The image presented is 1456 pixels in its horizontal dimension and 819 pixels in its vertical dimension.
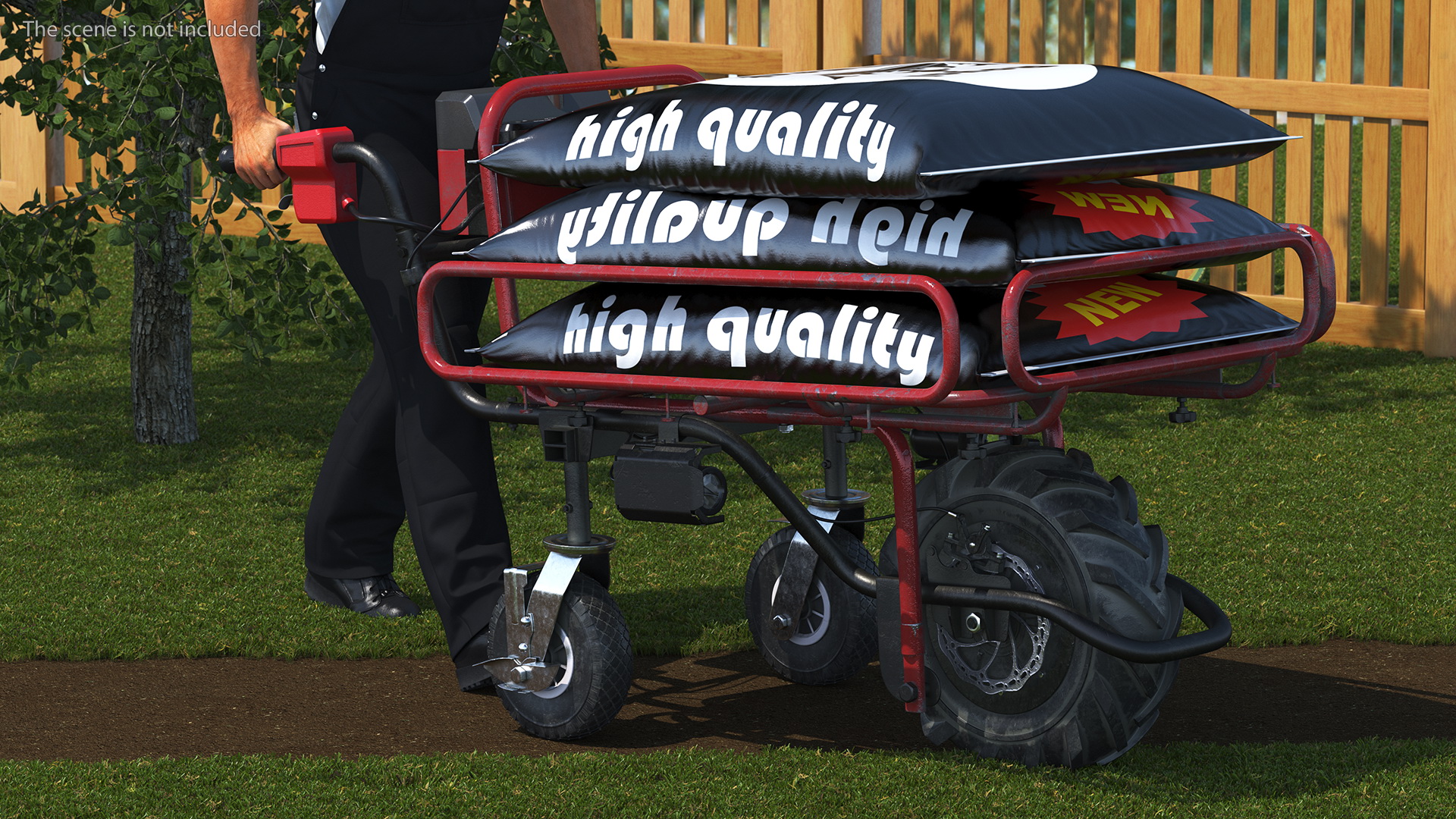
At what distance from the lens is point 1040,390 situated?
2.93m

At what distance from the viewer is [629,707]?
387cm

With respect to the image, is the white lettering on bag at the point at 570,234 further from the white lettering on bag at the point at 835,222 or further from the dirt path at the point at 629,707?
the dirt path at the point at 629,707

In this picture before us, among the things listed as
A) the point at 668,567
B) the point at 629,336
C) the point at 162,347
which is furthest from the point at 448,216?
the point at 162,347

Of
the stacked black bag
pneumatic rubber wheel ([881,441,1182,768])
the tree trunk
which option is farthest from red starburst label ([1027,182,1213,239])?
the tree trunk

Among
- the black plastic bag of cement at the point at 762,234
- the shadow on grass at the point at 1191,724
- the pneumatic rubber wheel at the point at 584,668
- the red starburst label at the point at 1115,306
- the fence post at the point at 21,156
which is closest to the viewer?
the black plastic bag of cement at the point at 762,234

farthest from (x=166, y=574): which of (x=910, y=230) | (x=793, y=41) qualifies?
(x=793, y=41)

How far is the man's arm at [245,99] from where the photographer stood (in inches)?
147

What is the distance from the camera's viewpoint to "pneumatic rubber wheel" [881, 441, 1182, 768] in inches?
127

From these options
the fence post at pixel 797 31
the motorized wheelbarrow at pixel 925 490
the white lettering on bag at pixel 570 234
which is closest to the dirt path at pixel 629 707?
the motorized wheelbarrow at pixel 925 490

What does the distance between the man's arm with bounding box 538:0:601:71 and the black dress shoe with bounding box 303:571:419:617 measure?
136 centimetres

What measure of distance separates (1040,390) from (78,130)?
3.84 metres

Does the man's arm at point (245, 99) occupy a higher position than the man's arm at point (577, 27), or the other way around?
the man's arm at point (577, 27)

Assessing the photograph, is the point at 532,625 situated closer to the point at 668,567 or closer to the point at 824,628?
the point at 824,628

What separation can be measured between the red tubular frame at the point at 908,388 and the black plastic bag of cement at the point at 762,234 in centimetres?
5
